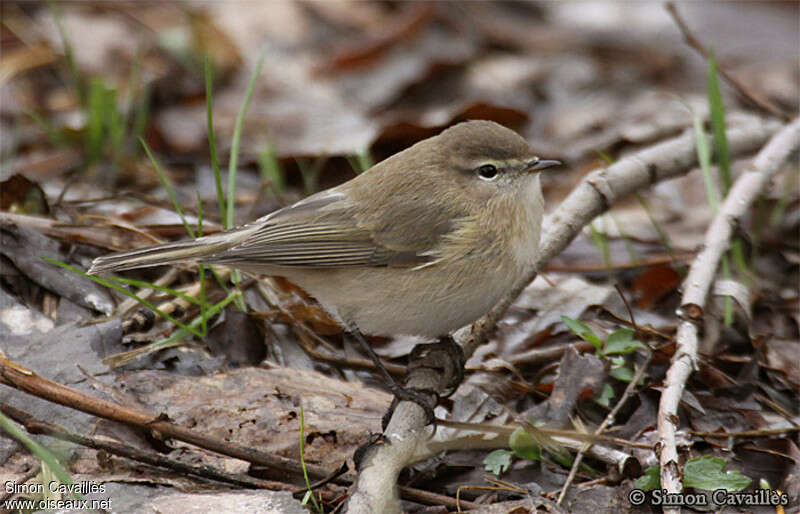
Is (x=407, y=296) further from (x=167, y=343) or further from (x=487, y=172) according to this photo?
(x=167, y=343)

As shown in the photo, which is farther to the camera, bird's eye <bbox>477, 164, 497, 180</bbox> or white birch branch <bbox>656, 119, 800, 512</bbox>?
bird's eye <bbox>477, 164, 497, 180</bbox>

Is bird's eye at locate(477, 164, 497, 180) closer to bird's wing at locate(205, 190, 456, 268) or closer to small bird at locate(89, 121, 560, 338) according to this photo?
small bird at locate(89, 121, 560, 338)

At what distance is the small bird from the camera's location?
13.3 feet

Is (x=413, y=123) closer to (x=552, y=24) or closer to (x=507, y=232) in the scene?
(x=507, y=232)

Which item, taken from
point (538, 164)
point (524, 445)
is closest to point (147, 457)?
point (524, 445)

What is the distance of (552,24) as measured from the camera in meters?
10.4

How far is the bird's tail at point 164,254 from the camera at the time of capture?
4004mm

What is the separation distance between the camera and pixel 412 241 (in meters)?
4.23

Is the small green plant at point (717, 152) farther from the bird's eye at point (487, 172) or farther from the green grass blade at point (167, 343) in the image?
the green grass blade at point (167, 343)

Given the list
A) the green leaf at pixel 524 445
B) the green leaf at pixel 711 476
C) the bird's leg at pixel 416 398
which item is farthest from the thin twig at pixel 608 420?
the bird's leg at pixel 416 398

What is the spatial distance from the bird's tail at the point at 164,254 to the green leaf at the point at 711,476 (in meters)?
2.27

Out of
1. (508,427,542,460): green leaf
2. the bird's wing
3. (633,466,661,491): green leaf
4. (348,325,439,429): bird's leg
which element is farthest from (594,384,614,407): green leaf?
the bird's wing

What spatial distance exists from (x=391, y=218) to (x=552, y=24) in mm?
6834

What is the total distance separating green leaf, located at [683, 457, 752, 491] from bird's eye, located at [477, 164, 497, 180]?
1692 mm
